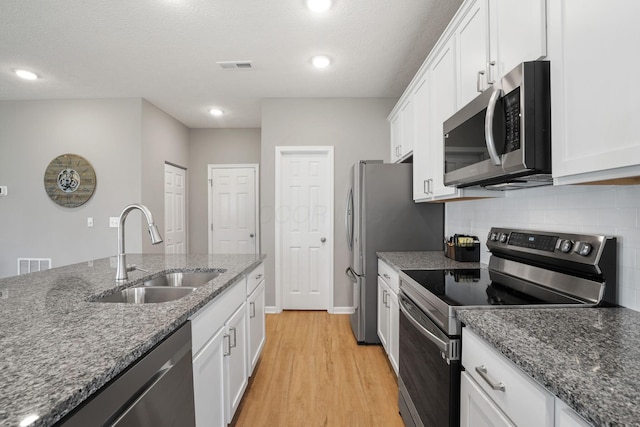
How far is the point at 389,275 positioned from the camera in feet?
7.66

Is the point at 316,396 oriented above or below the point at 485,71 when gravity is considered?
below

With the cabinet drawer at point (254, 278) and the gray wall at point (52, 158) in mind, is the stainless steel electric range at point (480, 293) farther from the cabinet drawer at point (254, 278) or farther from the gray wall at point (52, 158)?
the gray wall at point (52, 158)

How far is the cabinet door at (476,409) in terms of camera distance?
2.95ft

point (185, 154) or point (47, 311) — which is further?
point (185, 154)

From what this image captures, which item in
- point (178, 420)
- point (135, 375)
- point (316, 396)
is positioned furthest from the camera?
point (316, 396)

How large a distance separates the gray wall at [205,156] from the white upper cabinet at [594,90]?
4500 mm

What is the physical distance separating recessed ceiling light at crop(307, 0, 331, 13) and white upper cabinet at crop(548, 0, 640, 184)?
1.41 m

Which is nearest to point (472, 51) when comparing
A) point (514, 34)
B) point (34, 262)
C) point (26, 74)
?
point (514, 34)

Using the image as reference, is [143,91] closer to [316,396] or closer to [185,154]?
[185,154]

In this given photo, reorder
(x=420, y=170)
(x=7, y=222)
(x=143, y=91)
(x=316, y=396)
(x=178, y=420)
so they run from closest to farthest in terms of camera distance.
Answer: (x=178, y=420), (x=316, y=396), (x=420, y=170), (x=143, y=91), (x=7, y=222)

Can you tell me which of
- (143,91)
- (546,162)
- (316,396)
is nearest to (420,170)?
(546,162)

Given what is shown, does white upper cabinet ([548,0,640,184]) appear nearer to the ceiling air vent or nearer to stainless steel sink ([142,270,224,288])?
stainless steel sink ([142,270,224,288])

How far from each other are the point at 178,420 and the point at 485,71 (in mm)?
1890

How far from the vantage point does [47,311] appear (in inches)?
42.1
